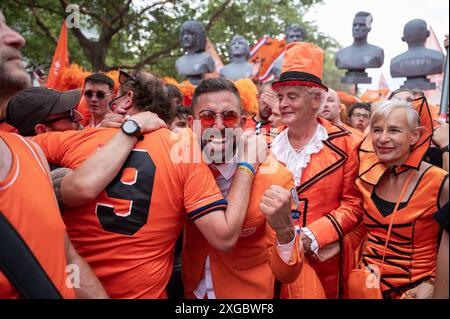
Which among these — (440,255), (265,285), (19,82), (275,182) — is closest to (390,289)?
(440,255)

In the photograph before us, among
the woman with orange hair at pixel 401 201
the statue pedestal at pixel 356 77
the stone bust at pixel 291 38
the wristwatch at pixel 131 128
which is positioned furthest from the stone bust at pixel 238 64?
the wristwatch at pixel 131 128

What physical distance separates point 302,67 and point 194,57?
5311mm

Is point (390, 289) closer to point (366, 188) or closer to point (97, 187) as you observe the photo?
point (366, 188)

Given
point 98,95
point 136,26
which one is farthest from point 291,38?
point 98,95

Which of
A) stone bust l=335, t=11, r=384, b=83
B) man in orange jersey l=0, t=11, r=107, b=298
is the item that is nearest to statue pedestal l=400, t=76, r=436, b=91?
stone bust l=335, t=11, r=384, b=83

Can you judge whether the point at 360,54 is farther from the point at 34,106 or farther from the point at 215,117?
the point at 34,106

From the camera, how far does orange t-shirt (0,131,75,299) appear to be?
1.27m

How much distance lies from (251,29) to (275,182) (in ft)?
36.0

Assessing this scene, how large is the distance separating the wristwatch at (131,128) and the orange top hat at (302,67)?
1.26 meters

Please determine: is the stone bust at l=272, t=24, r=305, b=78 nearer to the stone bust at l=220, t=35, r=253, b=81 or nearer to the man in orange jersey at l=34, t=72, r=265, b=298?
the stone bust at l=220, t=35, r=253, b=81

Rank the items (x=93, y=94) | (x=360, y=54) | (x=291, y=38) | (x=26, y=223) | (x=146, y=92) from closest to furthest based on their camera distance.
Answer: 1. (x=26, y=223)
2. (x=146, y=92)
3. (x=93, y=94)
4. (x=360, y=54)
5. (x=291, y=38)

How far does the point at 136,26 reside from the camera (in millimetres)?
10406

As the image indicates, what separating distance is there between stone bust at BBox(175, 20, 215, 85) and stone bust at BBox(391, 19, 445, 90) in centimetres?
338

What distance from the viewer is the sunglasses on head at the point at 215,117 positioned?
201 cm
